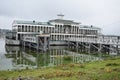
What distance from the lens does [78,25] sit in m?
94.7

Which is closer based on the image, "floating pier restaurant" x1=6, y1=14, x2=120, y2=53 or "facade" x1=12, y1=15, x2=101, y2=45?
"floating pier restaurant" x1=6, y1=14, x2=120, y2=53

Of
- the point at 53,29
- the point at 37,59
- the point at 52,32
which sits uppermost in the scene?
the point at 53,29

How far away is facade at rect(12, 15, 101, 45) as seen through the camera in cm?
8500

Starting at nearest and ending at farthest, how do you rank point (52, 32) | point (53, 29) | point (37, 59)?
point (37, 59), point (52, 32), point (53, 29)

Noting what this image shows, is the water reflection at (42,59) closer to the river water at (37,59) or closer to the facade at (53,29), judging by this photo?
the river water at (37,59)

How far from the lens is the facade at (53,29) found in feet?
279

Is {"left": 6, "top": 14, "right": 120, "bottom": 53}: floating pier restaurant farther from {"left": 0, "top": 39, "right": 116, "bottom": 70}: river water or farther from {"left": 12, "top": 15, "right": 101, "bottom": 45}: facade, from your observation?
{"left": 0, "top": 39, "right": 116, "bottom": 70}: river water

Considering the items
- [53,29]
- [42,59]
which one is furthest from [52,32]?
[42,59]

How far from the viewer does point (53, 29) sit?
90.0 meters

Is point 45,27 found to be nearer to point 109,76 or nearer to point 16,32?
point 16,32

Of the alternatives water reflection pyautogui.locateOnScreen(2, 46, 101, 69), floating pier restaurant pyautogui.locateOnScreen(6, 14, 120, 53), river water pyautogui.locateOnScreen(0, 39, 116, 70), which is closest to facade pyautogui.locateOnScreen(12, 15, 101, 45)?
floating pier restaurant pyautogui.locateOnScreen(6, 14, 120, 53)

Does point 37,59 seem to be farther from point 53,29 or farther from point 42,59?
point 53,29

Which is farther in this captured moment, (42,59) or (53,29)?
(53,29)

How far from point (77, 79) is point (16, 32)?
71.3 m
